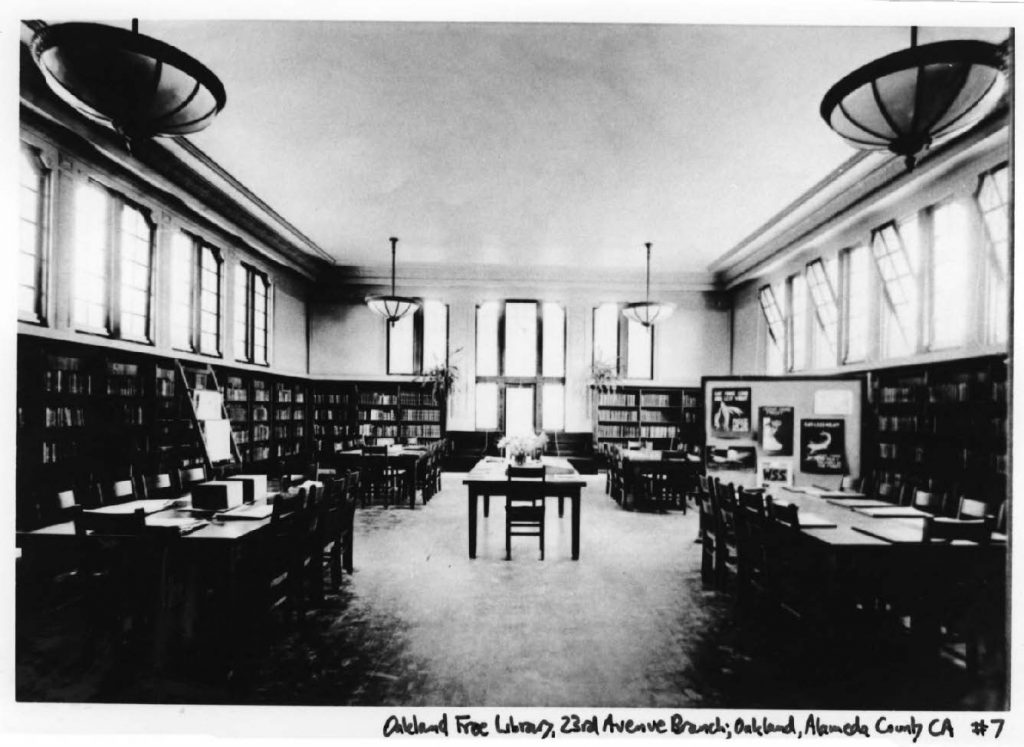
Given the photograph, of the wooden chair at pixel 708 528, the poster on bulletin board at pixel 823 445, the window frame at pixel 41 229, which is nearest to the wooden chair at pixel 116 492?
the window frame at pixel 41 229

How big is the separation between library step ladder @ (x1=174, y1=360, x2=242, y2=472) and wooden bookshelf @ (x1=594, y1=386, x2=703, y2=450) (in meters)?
6.80

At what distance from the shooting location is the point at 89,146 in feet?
17.7

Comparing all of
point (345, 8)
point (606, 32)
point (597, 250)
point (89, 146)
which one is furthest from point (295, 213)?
point (345, 8)

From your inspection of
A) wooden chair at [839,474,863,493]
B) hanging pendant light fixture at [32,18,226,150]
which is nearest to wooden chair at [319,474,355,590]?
hanging pendant light fixture at [32,18,226,150]

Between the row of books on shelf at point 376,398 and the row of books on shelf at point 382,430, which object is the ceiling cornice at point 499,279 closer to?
the row of books on shelf at point 376,398

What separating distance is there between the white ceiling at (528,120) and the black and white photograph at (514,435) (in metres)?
0.04

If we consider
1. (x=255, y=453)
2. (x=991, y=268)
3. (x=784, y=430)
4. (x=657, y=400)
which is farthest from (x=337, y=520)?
(x=657, y=400)

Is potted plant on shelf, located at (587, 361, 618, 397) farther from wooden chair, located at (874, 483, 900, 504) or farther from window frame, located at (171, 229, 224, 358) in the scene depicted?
wooden chair, located at (874, 483, 900, 504)

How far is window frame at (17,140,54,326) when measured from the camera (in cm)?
491

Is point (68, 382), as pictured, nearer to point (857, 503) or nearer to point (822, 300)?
point (857, 503)

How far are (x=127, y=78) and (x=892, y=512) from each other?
15.8ft

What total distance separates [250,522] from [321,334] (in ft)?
30.8

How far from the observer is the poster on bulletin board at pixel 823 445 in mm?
5055

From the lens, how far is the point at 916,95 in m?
2.70
